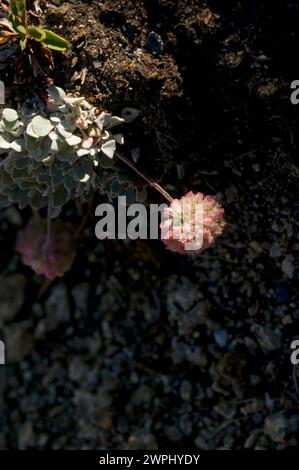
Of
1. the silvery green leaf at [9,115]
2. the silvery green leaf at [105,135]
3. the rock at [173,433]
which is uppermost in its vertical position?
the silvery green leaf at [9,115]

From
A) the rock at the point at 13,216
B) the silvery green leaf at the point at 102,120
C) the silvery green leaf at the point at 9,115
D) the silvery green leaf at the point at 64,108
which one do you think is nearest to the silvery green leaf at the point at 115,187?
the silvery green leaf at the point at 102,120

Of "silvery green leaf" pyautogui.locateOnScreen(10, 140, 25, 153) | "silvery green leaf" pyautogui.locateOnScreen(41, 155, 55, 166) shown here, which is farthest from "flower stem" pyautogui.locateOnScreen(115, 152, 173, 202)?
"silvery green leaf" pyautogui.locateOnScreen(10, 140, 25, 153)

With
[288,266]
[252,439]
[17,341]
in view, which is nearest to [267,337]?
[288,266]

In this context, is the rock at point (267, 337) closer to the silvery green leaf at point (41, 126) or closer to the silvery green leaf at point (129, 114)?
the silvery green leaf at point (129, 114)

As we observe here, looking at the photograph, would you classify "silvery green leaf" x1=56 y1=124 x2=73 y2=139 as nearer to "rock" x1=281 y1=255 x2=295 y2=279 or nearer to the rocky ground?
the rocky ground

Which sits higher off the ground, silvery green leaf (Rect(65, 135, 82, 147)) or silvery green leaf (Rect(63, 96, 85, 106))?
silvery green leaf (Rect(63, 96, 85, 106))

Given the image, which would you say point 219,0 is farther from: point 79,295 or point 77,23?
point 79,295
